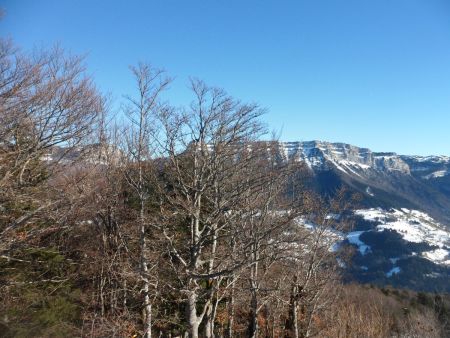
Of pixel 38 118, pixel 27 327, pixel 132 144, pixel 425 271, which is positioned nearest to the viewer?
pixel 38 118

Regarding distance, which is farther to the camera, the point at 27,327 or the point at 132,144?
the point at 27,327

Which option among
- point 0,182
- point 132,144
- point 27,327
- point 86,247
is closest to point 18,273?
point 27,327

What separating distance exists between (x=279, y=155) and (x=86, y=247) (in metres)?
11.3

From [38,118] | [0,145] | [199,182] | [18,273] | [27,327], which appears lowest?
[27,327]

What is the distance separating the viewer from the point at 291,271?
69.0 ft

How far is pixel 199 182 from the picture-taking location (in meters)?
12.2

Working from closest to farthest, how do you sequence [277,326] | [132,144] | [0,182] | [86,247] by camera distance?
[0,182], [132,144], [86,247], [277,326]

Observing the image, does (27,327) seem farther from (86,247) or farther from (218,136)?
(218,136)

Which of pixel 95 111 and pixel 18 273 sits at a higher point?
pixel 95 111

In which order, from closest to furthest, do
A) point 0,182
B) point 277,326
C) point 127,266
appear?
point 0,182 < point 127,266 < point 277,326

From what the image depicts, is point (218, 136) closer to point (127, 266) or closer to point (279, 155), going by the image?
point (279, 155)

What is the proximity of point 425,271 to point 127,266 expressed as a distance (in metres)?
171

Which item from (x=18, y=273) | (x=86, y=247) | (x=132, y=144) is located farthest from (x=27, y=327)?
(x=132, y=144)

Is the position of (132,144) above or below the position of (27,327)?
above
